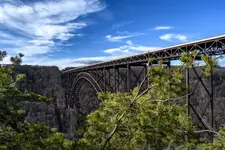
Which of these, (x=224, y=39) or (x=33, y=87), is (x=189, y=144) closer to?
(x=224, y=39)

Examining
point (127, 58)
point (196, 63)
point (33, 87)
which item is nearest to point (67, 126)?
point (33, 87)

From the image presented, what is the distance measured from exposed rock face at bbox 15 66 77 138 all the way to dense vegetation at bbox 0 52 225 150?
1553 inches

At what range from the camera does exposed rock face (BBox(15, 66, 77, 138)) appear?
50.3m

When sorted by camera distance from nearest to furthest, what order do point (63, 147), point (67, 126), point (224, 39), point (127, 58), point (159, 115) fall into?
point (63, 147) < point (159, 115) < point (224, 39) < point (127, 58) < point (67, 126)

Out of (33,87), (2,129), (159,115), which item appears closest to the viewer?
(2,129)

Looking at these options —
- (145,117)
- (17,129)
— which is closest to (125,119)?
(145,117)

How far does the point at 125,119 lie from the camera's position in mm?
5520

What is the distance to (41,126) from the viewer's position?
5.38m

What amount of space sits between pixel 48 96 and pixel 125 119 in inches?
2167

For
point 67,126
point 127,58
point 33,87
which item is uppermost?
point 127,58

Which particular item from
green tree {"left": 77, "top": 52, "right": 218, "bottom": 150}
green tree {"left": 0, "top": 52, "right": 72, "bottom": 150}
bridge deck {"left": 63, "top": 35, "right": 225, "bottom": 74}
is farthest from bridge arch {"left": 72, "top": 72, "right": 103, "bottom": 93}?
green tree {"left": 0, "top": 52, "right": 72, "bottom": 150}

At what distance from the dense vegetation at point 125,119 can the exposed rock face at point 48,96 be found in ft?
129

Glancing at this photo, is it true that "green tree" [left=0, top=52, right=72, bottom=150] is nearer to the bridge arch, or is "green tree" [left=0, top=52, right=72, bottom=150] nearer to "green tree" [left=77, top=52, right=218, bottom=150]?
"green tree" [left=77, top=52, right=218, bottom=150]

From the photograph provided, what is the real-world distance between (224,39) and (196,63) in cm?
517
